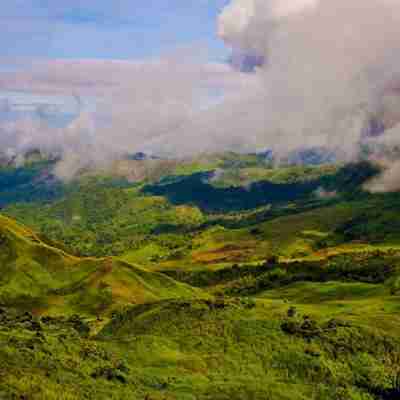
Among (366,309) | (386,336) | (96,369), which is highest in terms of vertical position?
(96,369)

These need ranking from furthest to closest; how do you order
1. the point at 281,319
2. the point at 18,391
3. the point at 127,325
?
the point at 127,325
the point at 281,319
the point at 18,391

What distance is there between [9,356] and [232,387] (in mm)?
36091

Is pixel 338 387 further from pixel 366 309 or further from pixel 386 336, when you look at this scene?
pixel 366 309

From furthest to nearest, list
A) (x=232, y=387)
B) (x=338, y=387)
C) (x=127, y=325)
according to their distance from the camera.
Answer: (x=127, y=325) → (x=338, y=387) → (x=232, y=387)

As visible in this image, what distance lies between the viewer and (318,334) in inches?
5094

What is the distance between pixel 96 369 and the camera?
101 meters

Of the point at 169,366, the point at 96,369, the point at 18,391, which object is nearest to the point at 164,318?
the point at 169,366

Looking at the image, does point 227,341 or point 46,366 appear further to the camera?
point 227,341

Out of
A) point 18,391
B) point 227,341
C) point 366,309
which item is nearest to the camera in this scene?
point 18,391

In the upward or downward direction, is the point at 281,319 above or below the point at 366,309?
above

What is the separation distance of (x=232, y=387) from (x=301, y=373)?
2040 centimetres

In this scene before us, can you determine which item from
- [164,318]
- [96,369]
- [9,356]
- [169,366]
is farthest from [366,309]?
[9,356]

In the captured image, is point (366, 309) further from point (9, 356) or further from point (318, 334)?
point (9, 356)

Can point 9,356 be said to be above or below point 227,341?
above
